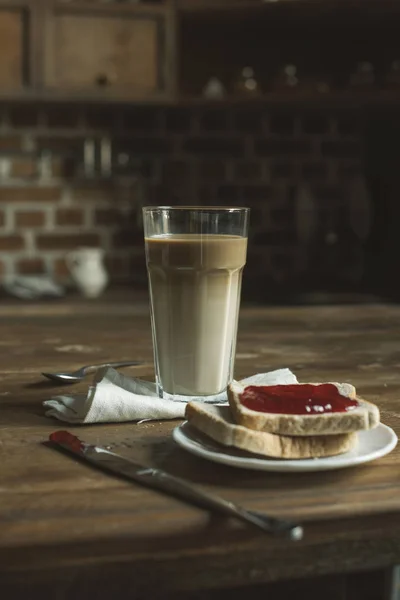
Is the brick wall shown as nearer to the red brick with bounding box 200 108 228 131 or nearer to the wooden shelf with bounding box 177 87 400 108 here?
the red brick with bounding box 200 108 228 131

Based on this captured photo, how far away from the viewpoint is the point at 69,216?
310 centimetres

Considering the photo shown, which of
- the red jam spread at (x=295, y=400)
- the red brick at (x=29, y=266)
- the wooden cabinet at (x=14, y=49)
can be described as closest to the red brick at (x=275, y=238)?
the red brick at (x=29, y=266)

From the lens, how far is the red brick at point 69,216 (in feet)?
10.2

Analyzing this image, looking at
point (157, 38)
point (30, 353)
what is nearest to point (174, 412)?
point (30, 353)

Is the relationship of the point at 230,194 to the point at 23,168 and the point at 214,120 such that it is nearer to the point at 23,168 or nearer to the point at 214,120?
the point at 214,120

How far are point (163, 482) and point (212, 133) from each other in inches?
104

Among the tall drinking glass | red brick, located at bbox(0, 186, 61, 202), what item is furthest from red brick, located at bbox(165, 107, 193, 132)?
the tall drinking glass

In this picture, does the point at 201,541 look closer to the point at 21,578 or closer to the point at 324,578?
the point at 21,578

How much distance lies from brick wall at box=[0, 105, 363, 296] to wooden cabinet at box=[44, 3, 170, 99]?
0.25 meters

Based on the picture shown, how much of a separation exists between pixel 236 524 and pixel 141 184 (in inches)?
103

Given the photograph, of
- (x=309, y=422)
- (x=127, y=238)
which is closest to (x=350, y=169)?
(x=127, y=238)

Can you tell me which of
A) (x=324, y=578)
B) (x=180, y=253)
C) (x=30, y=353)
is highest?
(x=180, y=253)

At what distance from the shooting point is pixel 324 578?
948 mm

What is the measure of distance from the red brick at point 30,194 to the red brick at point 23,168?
50 mm
